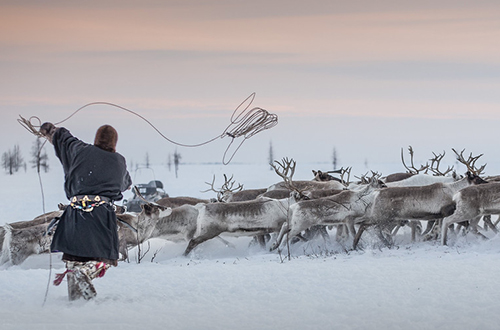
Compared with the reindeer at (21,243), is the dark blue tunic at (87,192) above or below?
above

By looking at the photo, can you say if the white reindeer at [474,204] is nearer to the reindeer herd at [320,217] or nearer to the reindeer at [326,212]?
the reindeer herd at [320,217]

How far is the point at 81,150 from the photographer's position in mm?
5859

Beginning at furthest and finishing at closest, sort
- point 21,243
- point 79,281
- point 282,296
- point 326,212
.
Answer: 1. point 326,212
2. point 21,243
3. point 282,296
4. point 79,281

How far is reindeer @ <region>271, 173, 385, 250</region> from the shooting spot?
33.8 ft

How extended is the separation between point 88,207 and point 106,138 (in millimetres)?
672

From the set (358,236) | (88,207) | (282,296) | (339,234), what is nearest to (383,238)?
(358,236)

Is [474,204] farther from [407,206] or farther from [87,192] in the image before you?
[87,192]

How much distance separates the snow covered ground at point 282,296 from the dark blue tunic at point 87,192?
0.50 m

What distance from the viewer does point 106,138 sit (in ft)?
19.7

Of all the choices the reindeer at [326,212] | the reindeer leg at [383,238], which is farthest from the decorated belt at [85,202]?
the reindeer leg at [383,238]

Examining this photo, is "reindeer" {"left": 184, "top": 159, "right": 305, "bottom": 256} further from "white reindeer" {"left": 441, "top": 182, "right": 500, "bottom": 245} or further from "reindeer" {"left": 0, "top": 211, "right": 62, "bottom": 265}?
"white reindeer" {"left": 441, "top": 182, "right": 500, "bottom": 245}

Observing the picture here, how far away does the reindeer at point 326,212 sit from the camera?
1031cm

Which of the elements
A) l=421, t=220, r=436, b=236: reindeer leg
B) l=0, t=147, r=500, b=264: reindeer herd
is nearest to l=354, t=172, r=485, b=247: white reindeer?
l=0, t=147, r=500, b=264: reindeer herd

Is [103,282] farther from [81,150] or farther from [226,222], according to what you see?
[226,222]
